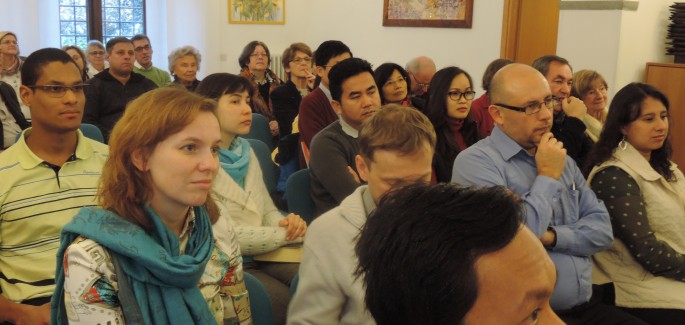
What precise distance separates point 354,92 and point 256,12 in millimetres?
7063

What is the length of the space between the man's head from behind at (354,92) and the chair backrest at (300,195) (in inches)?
14.5

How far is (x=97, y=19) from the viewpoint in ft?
32.4

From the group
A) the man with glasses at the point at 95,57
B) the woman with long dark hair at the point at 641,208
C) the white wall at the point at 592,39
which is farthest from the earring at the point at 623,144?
the man with glasses at the point at 95,57

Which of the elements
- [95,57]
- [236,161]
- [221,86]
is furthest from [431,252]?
[95,57]

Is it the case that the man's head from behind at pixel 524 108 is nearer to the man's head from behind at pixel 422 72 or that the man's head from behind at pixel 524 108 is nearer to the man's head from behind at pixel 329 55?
the man's head from behind at pixel 329 55

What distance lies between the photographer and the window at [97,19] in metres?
9.72

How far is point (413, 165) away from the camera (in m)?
2.19

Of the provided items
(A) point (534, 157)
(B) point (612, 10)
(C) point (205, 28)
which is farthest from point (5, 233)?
(C) point (205, 28)

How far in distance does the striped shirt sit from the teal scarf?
75 centimetres

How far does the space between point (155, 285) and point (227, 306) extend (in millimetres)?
367

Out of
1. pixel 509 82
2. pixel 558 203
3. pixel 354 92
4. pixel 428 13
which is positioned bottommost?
pixel 558 203

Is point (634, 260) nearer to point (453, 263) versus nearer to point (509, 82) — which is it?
point (509, 82)

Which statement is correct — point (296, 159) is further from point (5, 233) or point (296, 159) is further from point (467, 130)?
point (5, 233)

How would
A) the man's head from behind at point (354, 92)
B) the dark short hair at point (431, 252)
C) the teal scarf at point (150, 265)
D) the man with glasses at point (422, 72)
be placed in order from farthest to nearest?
the man with glasses at point (422, 72) < the man's head from behind at point (354, 92) < the teal scarf at point (150, 265) < the dark short hair at point (431, 252)
